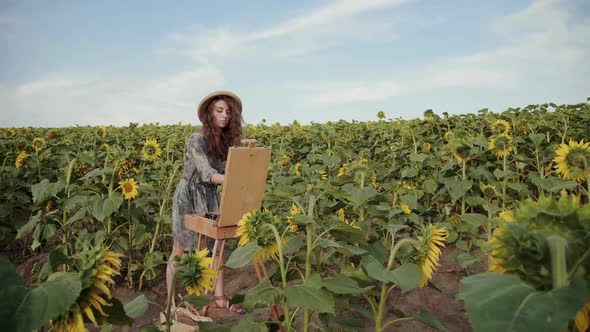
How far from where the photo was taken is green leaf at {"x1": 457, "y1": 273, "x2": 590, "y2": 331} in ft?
2.58

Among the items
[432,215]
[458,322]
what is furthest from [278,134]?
[458,322]

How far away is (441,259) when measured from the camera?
4488 mm

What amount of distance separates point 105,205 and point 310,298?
8.04ft

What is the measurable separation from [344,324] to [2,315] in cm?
131

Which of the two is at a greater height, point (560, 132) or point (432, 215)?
point (560, 132)

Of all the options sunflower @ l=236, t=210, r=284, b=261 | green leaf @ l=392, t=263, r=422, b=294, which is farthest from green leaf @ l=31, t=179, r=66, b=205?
green leaf @ l=392, t=263, r=422, b=294

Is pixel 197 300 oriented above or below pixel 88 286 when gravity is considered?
below

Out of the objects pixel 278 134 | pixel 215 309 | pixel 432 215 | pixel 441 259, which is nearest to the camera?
pixel 215 309

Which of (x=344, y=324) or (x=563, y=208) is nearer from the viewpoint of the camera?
(x=563, y=208)

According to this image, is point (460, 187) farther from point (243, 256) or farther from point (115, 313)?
point (115, 313)

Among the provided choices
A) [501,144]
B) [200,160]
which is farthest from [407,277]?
[501,144]

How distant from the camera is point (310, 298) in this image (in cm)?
159

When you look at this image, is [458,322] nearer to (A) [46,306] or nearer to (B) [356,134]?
(A) [46,306]

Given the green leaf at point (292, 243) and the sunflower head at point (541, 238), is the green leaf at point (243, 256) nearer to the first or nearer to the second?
the green leaf at point (292, 243)
